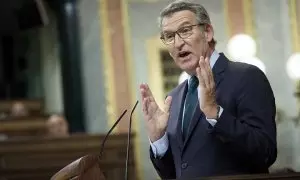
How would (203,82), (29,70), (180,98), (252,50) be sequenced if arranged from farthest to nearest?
1. (29,70)
2. (252,50)
3. (180,98)
4. (203,82)

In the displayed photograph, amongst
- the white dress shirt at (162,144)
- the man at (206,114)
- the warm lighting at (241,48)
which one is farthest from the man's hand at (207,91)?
the warm lighting at (241,48)

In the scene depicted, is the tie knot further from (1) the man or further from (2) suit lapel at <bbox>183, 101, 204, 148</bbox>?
(2) suit lapel at <bbox>183, 101, 204, 148</bbox>

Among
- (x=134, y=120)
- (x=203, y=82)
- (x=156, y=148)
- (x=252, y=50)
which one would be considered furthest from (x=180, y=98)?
(x=134, y=120)

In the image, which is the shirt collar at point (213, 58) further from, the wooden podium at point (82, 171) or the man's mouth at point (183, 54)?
the wooden podium at point (82, 171)

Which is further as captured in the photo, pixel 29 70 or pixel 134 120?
pixel 29 70

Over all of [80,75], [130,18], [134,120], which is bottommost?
[134,120]

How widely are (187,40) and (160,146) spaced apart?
0.95ft

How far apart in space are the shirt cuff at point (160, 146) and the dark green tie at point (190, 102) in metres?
0.06

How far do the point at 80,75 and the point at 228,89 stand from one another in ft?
16.2

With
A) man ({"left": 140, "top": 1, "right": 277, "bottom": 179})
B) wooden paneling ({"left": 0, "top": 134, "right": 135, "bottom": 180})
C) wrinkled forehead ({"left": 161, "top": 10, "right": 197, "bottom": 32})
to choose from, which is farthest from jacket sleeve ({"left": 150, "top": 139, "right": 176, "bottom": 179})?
wooden paneling ({"left": 0, "top": 134, "right": 135, "bottom": 180})

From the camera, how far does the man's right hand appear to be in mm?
1615

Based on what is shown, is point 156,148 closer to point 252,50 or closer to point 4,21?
point 252,50

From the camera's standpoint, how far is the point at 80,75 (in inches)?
254

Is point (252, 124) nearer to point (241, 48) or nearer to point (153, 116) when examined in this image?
point (153, 116)
